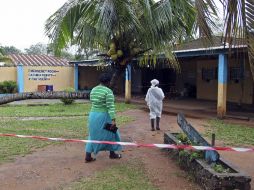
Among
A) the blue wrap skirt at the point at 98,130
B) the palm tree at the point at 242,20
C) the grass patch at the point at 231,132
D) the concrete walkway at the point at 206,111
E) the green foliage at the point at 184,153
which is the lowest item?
the grass patch at the point at 231,132

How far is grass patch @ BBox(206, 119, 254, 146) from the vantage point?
1017cm

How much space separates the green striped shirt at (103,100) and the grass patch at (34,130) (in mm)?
2046

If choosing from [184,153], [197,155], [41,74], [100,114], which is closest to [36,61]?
[41,74]

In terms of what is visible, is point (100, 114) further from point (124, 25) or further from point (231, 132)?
point (231, 132)

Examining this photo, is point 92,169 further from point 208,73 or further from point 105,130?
point 208,73

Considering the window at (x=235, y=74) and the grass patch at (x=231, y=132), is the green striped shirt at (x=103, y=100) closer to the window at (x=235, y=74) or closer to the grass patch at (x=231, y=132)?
the grass patch at (x=231, y=132)

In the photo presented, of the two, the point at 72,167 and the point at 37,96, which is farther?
the point at 72,167

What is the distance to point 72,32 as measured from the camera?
9312 mm

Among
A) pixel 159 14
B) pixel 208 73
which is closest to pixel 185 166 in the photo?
pixel 159 14

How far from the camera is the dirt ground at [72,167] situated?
243 inches

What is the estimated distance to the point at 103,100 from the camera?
7.30 meters

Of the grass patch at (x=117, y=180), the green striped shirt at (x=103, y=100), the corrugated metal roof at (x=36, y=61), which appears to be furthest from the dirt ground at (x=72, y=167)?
the corrugated metal roof at (x=36, y=61)

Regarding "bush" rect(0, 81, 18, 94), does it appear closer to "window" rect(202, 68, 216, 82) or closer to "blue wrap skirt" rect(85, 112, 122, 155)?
"window" rect(202, 68, 216, 82)

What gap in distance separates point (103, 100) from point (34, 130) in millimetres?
4744
